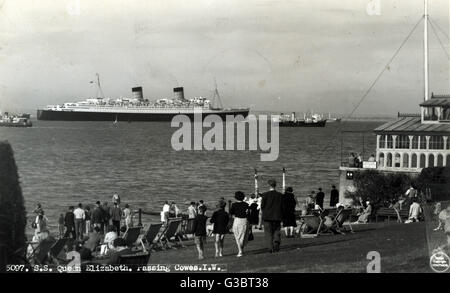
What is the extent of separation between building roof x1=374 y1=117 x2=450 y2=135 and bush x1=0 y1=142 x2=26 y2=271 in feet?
69.8

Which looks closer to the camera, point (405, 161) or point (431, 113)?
point (431, 113)

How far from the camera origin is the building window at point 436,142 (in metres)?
29.1

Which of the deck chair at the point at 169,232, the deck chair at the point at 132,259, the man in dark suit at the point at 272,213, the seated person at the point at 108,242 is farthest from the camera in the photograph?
the deck chair at the point at 169,232

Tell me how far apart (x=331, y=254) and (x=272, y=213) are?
1.17 metres

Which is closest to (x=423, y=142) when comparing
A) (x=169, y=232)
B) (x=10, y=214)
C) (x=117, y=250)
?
(x=169, y=232)

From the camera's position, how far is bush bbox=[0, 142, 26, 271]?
35.3ft

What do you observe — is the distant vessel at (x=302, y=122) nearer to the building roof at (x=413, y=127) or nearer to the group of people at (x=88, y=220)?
the building roof at (x=413, y=127)

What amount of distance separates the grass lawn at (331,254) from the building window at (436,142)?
14441mm

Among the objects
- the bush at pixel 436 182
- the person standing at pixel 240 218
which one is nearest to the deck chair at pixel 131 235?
the person standing at pixel 240 218

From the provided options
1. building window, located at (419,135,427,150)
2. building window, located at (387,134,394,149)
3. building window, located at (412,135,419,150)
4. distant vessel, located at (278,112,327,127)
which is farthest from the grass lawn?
distant vessel, located at (278,112,327,127)

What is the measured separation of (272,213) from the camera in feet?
40.2

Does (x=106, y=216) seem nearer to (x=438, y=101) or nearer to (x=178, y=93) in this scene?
(x=438, y=101)

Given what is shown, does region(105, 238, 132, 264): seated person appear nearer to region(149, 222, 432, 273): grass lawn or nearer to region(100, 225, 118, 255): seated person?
region(100, 225, 118, 255): seated person
